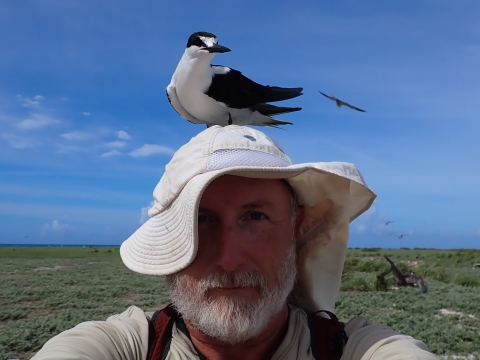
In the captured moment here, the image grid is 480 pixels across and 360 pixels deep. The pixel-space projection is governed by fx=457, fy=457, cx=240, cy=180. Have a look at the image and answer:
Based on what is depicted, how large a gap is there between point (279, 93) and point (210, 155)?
134 centimetres

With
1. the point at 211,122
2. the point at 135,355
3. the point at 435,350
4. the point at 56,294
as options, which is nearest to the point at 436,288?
the point at 435,350

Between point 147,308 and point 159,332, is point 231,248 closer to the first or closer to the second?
point 159,332

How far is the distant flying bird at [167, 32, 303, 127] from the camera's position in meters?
2.82

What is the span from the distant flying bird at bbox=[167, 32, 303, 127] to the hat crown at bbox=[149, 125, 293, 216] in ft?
2.60

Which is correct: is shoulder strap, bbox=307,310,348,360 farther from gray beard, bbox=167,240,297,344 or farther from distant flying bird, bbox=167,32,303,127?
distant flying bird, bbox=167,32,303,127

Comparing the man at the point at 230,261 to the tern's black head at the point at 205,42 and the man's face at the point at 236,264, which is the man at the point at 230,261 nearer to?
the man's face at the point at 236,264

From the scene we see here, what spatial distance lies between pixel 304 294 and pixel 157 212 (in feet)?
2.69

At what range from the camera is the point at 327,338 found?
1901 mm

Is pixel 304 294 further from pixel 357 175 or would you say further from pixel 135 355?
pixel 135 355

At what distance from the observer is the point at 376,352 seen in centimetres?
173

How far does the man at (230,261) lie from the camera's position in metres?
1.79

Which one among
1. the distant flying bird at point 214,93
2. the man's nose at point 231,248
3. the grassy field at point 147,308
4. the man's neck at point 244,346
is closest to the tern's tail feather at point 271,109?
the distant flying bird at point 214,93

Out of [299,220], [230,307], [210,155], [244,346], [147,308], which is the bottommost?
[147,308]

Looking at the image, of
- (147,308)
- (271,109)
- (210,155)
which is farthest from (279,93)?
Answer: (147,308)
